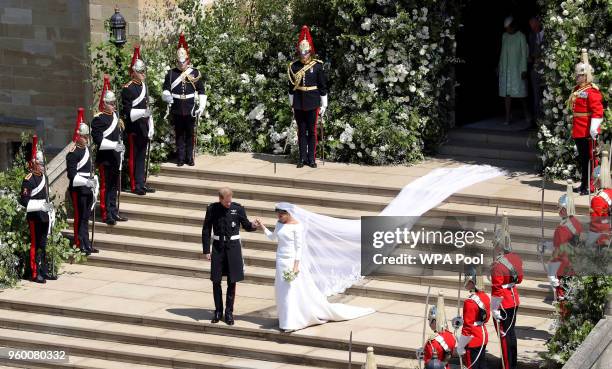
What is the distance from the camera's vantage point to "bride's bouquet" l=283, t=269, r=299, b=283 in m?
19.1

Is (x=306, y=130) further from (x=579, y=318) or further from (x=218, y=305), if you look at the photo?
(x=579, y=318)

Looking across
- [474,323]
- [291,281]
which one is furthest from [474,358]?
[291,281]

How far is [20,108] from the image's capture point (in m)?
26.4

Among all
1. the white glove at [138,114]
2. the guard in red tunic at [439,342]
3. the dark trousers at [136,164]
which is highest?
the white glove at [138,114]

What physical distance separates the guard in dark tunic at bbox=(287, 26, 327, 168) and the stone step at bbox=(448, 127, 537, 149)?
221cm

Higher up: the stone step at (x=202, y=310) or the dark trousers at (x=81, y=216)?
the dark trousers at (x=81, y=216)

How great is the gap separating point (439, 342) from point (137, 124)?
7701 millimetres

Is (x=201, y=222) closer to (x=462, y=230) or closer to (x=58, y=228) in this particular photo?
(x=58, y=228)

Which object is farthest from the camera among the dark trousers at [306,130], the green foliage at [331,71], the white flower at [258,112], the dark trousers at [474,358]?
the white flower at [258,112]

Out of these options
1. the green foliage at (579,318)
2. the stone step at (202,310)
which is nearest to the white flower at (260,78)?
the stone step at (202,310)

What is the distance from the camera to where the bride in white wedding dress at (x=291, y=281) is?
19188 millimetres

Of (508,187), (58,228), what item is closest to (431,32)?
(508,187)

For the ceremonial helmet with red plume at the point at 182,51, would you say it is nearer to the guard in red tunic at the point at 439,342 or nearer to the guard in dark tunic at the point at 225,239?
the guard in dark tunic at the point at 225,239

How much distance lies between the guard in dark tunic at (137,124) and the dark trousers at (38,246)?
84.1 inches
